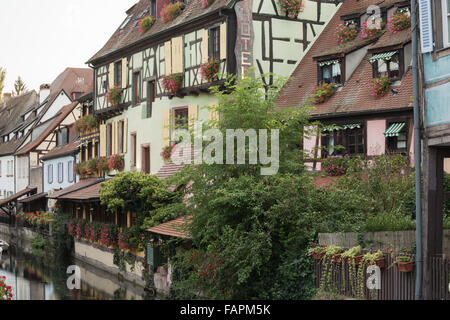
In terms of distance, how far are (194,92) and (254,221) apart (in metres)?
9.22

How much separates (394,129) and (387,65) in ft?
6.73

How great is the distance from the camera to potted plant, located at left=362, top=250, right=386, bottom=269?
31.6 feet

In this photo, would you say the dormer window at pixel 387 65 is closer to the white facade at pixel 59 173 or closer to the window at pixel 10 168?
the white facade at pixel 59 173

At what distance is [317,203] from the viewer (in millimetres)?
11938

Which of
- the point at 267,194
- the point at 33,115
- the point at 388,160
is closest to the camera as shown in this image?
the point at 267,194

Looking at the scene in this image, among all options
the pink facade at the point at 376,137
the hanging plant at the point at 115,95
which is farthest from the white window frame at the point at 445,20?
the hanging plant at the point at 115,95

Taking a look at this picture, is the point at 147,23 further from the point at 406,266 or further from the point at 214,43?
the point at 406,266

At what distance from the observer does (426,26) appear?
9562mm

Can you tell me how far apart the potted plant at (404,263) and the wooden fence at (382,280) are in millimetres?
140

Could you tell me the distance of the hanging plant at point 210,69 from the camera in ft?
61.8

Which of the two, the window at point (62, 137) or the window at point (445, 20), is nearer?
the window at point (445, 20)

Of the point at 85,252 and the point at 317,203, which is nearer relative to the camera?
the point at 317,203
